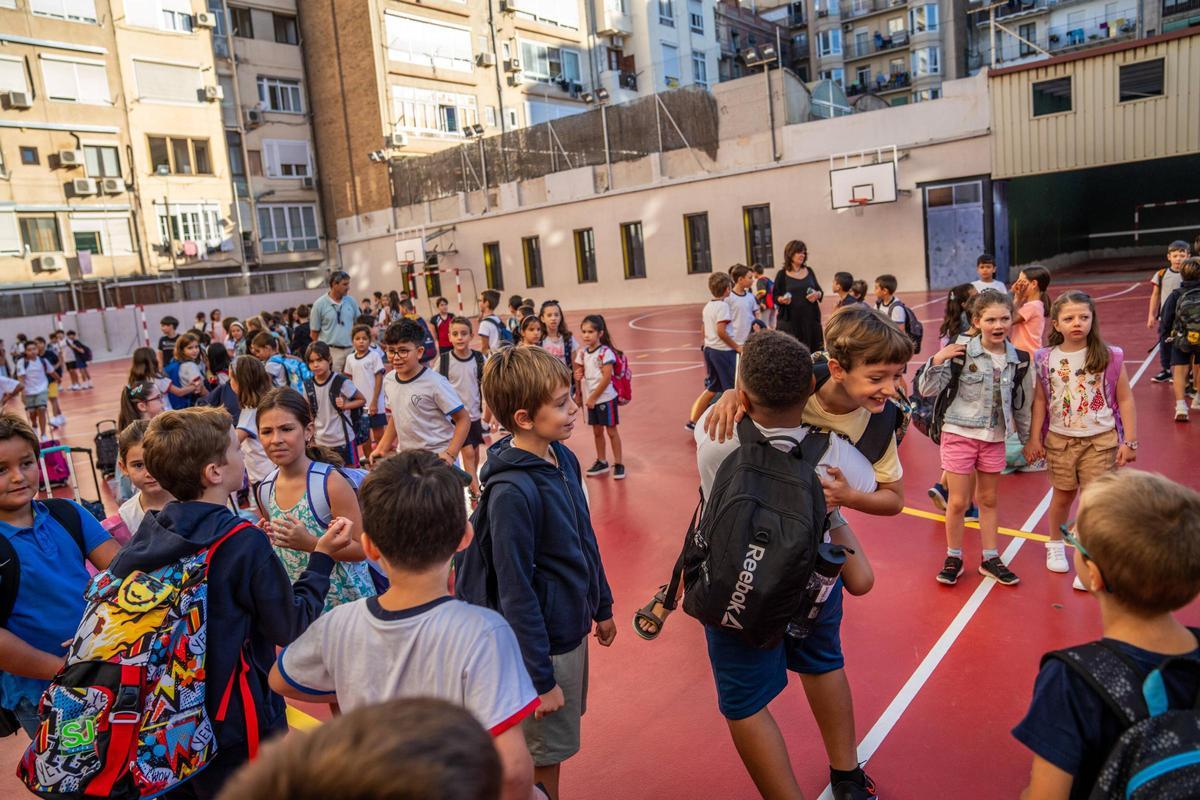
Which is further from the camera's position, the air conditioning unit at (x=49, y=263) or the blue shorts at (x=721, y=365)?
the air conditioning unit at (x=49, y=263)

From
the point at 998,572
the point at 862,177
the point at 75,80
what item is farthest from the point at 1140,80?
the point at 75,80

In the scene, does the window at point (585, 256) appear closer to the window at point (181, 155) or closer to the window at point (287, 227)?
the window at point (287, 227)

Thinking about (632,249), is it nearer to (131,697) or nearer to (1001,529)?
(1001,529)

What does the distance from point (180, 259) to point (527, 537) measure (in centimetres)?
3704

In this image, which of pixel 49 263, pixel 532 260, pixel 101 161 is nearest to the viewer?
pixel 49 263

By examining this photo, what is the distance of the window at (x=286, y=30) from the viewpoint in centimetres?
3866

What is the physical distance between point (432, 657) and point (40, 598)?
1.77 metres

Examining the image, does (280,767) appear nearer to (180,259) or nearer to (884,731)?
(884,731)

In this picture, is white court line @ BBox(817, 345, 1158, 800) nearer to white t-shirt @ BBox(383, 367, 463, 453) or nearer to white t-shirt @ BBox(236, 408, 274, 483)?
white t-shirt @ BBox(383, 367, 463, 453)

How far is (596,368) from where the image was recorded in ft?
26.0

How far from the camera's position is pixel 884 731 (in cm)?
353

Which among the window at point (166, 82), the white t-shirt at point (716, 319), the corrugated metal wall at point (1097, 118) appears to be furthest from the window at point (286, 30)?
the white t-shirt at point (716, 319)

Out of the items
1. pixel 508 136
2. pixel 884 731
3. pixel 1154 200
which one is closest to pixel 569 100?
pixel 508 136

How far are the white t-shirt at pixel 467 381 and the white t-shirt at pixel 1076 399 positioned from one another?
471 centimetres
